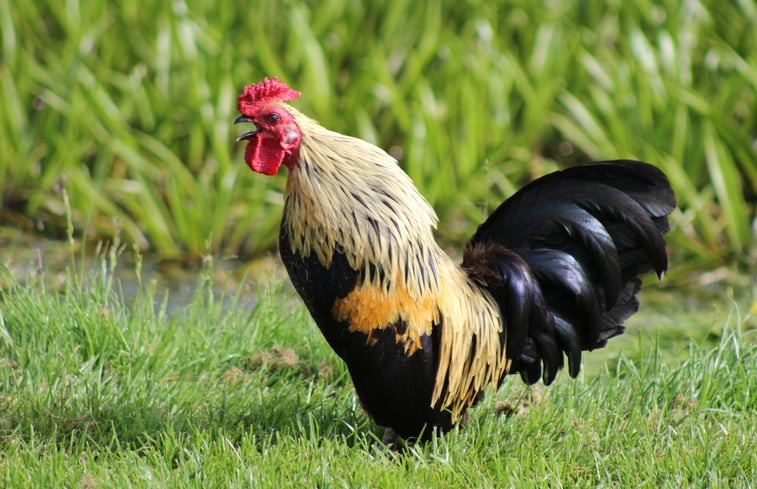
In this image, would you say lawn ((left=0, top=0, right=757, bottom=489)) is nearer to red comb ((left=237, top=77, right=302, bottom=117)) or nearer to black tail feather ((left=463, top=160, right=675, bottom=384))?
black tail feather ((left=463, top=160, right=675, bottom=384))

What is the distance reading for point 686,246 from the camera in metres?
5.52

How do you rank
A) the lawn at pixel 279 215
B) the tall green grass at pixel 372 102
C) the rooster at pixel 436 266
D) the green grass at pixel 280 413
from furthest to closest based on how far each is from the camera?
the tall green grass at pixel 372 102 → the lawn at pixel 279 215 → the green grass at pixel 280 413 → the rooster at pixel 436 266

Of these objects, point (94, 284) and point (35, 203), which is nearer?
point (94, 284)

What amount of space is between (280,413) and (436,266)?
2.96 feet

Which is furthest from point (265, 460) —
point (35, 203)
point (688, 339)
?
point (35, 203)

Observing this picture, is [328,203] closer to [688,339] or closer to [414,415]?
[414,415]

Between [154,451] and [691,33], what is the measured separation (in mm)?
4564

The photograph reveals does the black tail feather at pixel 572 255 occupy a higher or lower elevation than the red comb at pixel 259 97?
lower

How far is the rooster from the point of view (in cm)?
317

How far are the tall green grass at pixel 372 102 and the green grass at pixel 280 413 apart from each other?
116cm

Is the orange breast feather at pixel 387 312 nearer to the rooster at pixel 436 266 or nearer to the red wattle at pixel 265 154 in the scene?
the rooster at pixel 436 266

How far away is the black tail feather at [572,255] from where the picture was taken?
11.2 ft

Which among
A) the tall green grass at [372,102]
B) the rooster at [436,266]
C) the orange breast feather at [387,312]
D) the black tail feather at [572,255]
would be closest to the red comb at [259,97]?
the rooster at [436,266]

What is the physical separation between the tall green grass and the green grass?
3.80ft
